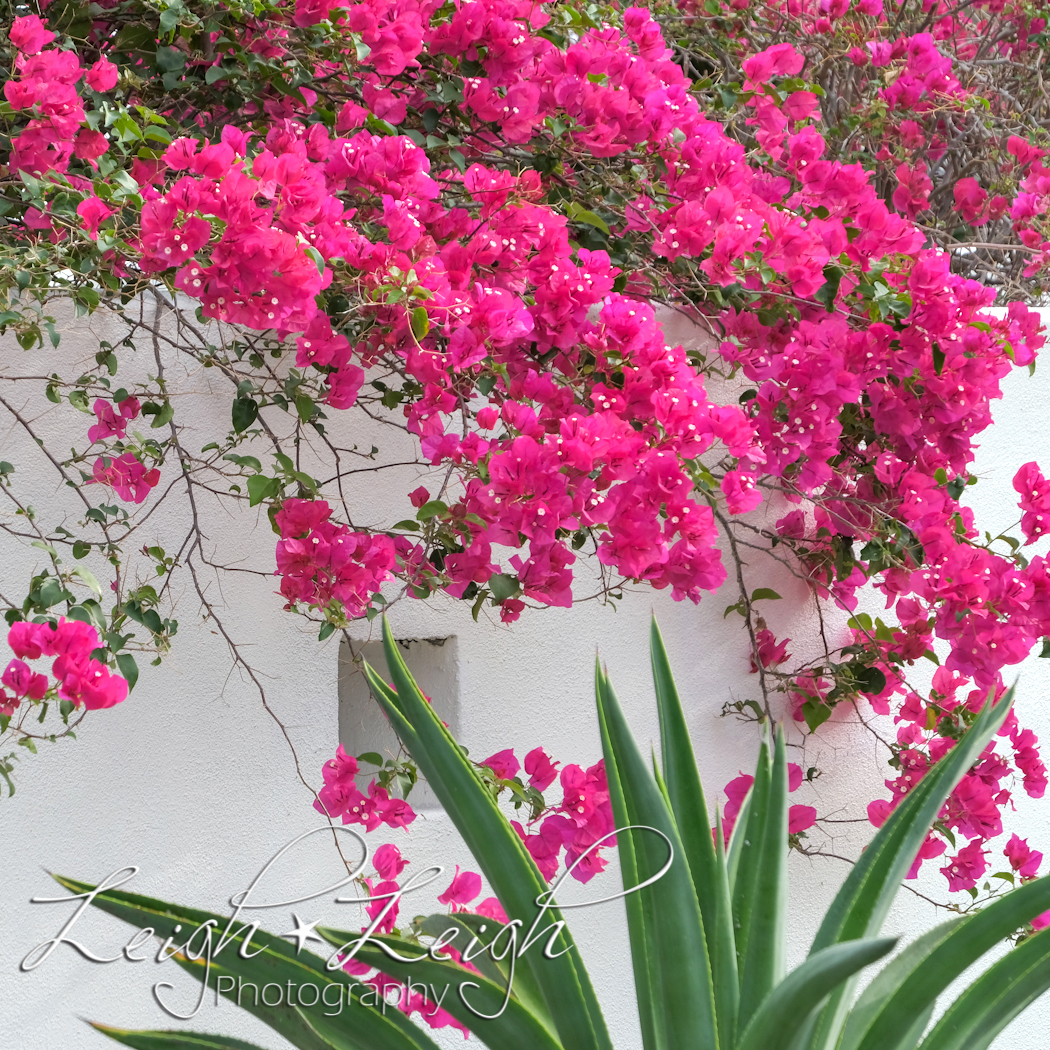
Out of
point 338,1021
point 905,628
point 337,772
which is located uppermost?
point 905,628

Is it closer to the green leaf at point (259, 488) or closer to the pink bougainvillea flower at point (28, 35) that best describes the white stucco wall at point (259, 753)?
the green leaf at point (259, 488)

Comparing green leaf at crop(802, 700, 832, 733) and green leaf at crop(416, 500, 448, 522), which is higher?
green leaf at crop(802, 700, 832, 733)

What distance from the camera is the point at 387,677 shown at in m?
2.30

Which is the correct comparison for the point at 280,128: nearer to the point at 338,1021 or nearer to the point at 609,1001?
the point at 338,1021

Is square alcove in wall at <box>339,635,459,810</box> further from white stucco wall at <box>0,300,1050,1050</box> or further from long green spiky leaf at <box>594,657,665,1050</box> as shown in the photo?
long green spiky leaf at <box>594,657,665,1050</box>

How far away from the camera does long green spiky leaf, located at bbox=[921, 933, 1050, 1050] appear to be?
111 cm

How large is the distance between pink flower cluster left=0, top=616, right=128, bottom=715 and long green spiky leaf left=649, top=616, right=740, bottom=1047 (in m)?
0.69

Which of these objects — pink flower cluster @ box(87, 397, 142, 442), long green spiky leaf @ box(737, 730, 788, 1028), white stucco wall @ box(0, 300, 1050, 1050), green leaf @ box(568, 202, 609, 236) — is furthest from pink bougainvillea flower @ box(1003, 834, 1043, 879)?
pink flower cluster @ box(87, 397, 142, 442)

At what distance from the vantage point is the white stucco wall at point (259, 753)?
185 cm

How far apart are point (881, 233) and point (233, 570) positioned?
1270 millimetres

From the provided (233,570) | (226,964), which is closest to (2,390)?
(233,570)

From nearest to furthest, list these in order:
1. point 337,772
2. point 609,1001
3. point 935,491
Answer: point 337,772, point 935,491, point 609,1001

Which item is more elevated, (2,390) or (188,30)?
(188,30)

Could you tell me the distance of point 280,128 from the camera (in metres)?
1.81
